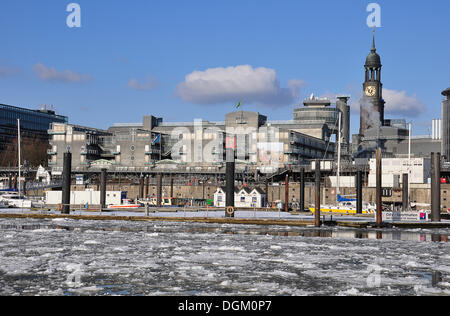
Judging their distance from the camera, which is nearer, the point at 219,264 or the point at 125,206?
the point at 219,264

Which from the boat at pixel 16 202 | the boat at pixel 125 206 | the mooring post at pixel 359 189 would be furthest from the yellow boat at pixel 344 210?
the boat at pixel 16 202

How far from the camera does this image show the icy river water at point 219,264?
17.8 metres

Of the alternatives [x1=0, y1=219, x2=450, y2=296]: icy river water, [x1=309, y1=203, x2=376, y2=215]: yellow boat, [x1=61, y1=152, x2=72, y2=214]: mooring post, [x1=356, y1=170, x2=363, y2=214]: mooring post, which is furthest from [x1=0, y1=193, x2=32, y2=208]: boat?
[x1=0, y1=219, x2=450, y2=296]: icy river water

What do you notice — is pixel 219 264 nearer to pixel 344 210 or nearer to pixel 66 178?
pixel 66 178

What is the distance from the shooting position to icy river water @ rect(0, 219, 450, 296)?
58.3 ft

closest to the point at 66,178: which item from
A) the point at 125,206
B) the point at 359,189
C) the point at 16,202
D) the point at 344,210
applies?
the point at 125,206

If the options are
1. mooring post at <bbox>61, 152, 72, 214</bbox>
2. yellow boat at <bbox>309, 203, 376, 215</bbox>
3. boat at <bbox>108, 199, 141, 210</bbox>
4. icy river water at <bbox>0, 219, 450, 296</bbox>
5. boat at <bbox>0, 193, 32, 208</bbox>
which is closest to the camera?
icy river water at <bbox>0, 219, 450, 296</bbox>

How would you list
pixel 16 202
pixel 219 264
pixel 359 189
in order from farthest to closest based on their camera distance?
pixel 16 202
pixel 359 189
pixel 219 264

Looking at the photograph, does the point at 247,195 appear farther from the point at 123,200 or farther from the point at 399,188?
the point at 399,188

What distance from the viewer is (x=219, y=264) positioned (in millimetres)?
23062

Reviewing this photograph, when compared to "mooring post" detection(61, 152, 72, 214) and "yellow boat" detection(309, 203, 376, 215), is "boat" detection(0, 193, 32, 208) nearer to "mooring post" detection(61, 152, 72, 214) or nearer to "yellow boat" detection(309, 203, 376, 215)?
"mooring post" detection(61, 152, 72, 214)

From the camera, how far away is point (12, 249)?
89.1 feet
